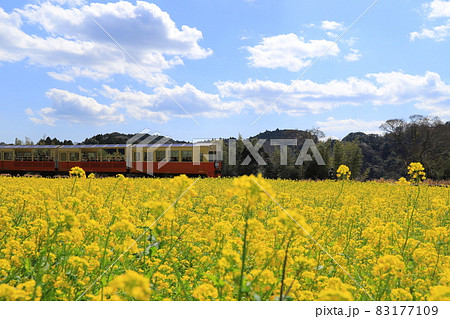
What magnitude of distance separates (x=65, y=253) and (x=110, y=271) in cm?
52

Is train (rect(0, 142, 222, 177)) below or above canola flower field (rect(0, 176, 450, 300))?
above

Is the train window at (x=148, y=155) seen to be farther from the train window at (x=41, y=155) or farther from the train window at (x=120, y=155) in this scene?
the train window at (x=41, y=155)

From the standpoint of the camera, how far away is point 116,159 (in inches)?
763

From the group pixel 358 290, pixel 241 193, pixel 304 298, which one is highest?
pixel 241 193

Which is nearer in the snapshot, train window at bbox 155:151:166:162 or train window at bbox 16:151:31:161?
train window at bbox 155:151:166:162

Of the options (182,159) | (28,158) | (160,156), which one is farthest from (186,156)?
(28,158)

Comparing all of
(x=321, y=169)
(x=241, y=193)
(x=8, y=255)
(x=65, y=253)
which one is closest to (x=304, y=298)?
(x=241, y=193)

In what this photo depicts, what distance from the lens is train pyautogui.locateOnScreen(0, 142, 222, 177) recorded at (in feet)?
57.0

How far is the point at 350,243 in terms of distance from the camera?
441cm

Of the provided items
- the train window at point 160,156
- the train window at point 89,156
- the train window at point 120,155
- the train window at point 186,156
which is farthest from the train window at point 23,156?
the train window at point 186,156

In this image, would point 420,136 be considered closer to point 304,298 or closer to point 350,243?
point 350,243

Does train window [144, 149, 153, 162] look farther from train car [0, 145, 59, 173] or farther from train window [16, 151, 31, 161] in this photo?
train window [16, 151, 31, 161]

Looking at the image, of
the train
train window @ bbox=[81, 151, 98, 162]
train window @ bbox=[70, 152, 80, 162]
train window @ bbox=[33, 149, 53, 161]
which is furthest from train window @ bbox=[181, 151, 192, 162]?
train window @ bbox=[33, 149, 53, 161]

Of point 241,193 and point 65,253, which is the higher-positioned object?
point 241,193
